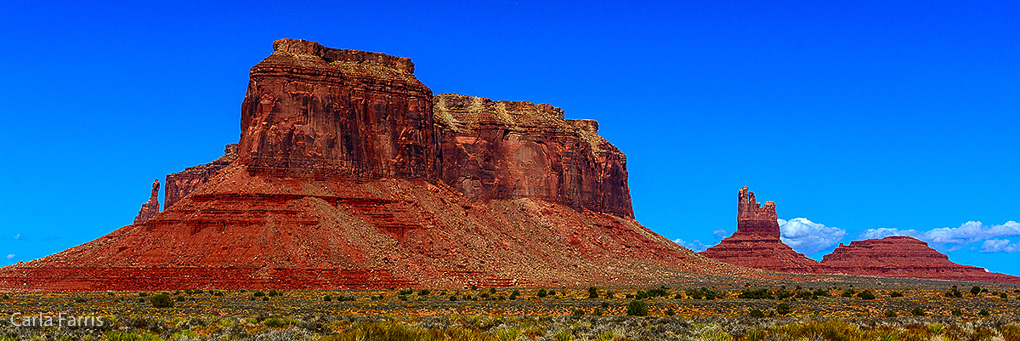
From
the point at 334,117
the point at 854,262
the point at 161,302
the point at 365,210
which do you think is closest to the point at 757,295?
the point at 161,302

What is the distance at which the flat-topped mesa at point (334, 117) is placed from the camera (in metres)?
87.6

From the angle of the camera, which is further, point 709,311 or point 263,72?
point 263,72

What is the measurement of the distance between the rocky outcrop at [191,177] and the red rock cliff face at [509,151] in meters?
34.7

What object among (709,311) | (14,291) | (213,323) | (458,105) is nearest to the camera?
(213,323)

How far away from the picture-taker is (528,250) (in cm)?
9512

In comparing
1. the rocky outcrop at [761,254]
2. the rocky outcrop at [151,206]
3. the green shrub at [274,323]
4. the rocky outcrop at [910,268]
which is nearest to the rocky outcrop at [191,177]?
the rocky outcrop at [151,206]

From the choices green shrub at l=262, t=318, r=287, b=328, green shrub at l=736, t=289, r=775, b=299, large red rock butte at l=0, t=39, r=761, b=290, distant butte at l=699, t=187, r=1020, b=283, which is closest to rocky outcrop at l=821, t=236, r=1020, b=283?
distant butte at l=699, t=187, r=1020, b=283

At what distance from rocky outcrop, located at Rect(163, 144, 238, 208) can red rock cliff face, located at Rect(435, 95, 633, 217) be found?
114ft

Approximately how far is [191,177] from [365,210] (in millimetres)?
66500

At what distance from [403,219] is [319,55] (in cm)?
2022

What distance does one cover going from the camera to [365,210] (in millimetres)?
86812

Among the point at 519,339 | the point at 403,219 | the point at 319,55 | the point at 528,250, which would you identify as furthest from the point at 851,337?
the point at 319,55

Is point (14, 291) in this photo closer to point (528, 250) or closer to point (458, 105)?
point (528, 250)

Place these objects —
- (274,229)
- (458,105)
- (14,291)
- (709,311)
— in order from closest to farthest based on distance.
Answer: (709,311)
(14,291)
(274,229)
(458,105)
